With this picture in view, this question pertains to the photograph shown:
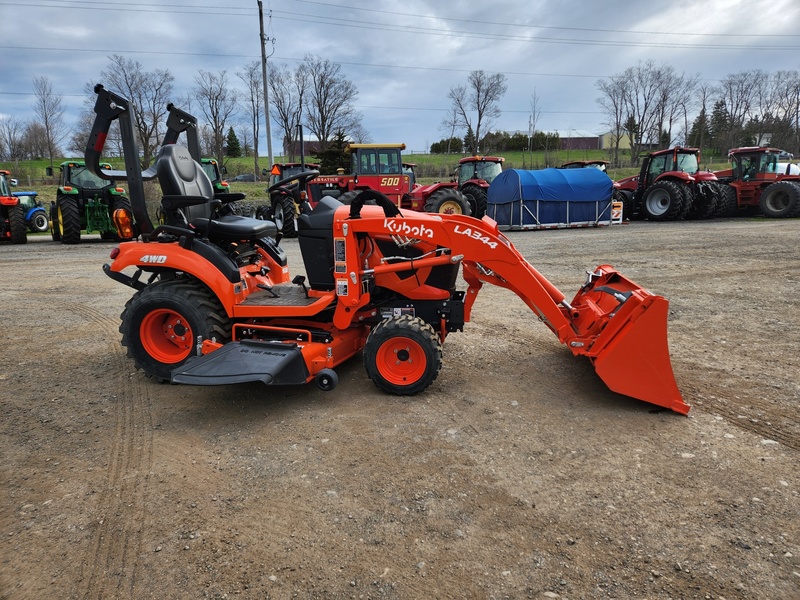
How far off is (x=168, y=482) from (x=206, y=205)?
104 inches

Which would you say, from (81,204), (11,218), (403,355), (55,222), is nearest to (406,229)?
(403,355)

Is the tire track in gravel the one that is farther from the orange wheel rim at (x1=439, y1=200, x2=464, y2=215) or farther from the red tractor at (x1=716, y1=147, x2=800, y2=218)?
the red tractor at (x1=716, y1=147, x2=800, y2=218)

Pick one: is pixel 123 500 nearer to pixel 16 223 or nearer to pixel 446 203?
pixel 446 203

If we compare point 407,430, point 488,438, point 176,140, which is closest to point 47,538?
point 407,430

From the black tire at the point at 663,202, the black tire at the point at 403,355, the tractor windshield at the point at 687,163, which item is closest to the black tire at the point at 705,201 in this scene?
the black tire at the point at 663,202

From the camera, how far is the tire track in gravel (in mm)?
2178

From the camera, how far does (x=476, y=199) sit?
17500 mm

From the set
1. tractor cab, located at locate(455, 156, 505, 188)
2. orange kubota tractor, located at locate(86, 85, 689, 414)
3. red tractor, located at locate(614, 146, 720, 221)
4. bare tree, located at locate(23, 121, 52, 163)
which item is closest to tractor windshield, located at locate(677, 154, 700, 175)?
red tractor, located at locate(614, 146, 720, 221)

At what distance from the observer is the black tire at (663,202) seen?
57.2ft

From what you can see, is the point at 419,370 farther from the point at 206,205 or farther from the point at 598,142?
the point at 598,142

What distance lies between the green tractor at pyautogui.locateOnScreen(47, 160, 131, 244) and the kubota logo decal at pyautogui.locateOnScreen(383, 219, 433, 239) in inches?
514

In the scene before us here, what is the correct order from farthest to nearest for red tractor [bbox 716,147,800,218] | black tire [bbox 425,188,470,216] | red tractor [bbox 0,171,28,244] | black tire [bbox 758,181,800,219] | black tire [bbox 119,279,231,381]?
red tractor [bbox 716,147,800,218]
black tire [bbox 758,181,800,219]
black tire [bbox 425,188,470,216]
red tractor [bbox 0,171,28,244]
black tire [bbox 119,279,231,381]

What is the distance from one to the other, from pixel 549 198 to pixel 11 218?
15369 millimetres

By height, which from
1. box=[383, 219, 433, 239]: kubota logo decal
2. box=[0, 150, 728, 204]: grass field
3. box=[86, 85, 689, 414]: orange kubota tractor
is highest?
box=[0, 150, 728, 204]: grass field
